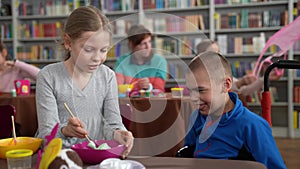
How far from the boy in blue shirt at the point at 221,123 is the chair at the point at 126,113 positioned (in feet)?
0.68

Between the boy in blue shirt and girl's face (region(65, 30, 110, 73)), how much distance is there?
0.79ft

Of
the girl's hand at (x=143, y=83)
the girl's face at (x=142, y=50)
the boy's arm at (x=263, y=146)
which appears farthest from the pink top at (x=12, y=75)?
the boy's arm at (x=263, y=146)

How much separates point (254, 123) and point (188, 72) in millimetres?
336

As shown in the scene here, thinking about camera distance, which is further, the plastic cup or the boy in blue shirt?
the boy in blue shirt

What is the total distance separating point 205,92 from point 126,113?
0.86ft

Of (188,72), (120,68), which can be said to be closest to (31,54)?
(120,68)

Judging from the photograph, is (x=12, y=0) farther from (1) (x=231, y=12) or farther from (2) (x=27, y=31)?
(1) (x=231, y=12)

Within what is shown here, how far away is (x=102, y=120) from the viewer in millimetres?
1255

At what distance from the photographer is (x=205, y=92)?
1.05 m

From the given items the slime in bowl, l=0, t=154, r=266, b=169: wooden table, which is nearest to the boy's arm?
l=0, t=154, r=266, b=169: wooden table

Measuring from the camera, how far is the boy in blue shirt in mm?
1007

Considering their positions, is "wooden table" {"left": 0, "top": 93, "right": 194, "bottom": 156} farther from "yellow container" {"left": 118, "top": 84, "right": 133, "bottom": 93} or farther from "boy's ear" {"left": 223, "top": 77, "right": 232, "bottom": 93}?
"yellow container" {"left": 118, "top": 84, "right": 133, "bottom": 93}

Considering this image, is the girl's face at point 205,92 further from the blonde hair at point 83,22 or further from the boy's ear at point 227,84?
the blonde hair at point 83,22

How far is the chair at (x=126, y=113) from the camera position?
1114 mm
